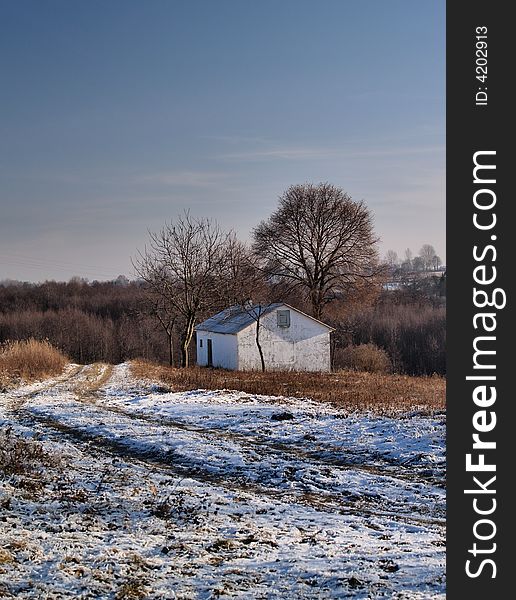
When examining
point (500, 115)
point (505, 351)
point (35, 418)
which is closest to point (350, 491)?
point (505, 351)

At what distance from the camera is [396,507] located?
10.0 m

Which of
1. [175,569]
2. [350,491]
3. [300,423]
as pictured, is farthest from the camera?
[300,423]

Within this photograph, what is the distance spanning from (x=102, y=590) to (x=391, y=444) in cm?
874

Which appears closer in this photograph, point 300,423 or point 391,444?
point 391,444

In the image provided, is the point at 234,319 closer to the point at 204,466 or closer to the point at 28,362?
the point at 28,362

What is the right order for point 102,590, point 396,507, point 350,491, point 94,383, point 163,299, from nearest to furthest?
point 102,590 < point 396,507 < point 350,491 < point 94,383 < point 163,299

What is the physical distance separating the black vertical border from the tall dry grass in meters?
24.3

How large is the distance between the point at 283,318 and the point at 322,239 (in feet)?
24.1

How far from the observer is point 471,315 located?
486 centimetres

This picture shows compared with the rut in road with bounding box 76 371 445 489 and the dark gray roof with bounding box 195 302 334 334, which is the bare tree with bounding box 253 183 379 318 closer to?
the dark gray roof with bounding box 195 302 334 334

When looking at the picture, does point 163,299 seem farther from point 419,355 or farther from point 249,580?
point 249,580

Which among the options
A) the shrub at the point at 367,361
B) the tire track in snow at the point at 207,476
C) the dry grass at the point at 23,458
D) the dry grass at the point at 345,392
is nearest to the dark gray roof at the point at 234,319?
the shrub at the point at 367,361

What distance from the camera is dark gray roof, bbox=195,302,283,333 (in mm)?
46938

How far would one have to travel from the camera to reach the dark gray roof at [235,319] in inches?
1849
